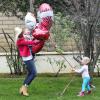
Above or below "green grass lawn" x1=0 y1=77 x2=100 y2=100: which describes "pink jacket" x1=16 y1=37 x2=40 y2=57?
above

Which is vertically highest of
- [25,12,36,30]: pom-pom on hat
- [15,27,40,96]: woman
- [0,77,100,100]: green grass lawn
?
[25,12,36,30]: pom-pom on hat

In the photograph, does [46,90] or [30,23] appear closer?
[30,23]

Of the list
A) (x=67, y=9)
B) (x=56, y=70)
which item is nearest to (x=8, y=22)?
(x=56, y=70)

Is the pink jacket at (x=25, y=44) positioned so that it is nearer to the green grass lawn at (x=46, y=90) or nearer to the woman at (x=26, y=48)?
the woman at (x=26, y=48)

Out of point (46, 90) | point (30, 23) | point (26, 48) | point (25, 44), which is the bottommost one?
point (46, 90)

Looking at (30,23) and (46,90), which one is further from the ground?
(30,23)

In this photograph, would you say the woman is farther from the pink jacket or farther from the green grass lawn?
the green grass lawn

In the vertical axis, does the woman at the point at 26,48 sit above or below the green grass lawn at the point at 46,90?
above

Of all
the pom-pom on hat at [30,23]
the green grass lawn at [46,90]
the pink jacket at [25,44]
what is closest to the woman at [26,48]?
the pink jacket at [25,44]

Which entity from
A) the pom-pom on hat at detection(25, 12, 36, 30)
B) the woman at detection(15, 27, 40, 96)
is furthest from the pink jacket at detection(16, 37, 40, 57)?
the pom-pom on hat at detection(25, 12, 36, 30)

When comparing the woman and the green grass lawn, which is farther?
the woman

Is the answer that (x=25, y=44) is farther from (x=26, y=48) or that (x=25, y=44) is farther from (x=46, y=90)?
(x=46, y=90)

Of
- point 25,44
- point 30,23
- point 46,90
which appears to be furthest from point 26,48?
point 46,90

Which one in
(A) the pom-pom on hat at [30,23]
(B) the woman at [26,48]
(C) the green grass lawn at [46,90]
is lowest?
(C) the green grass lawn at [46,90]
